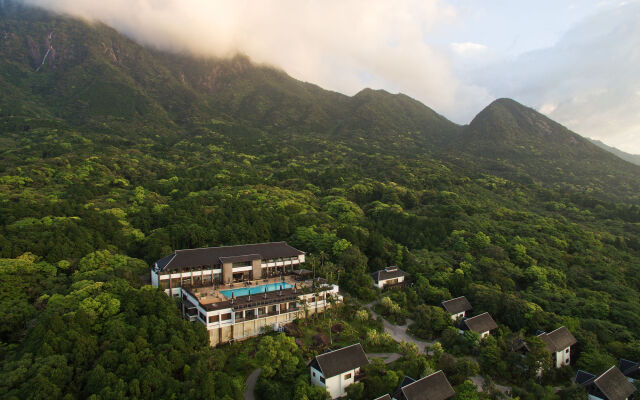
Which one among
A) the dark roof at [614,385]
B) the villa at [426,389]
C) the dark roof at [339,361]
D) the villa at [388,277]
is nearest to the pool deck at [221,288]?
the villa at [388,277]

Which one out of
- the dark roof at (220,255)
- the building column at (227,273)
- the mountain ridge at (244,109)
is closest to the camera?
the dark roof at (220,255)

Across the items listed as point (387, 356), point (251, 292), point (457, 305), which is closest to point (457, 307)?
point (457, 305)

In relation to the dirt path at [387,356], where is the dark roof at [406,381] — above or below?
above

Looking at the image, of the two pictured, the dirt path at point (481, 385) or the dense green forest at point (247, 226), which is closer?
the dense green forest at point (247, 226)

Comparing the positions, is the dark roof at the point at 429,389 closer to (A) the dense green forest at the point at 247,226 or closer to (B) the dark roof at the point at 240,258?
(A) the dense green forest at the point at 247,226

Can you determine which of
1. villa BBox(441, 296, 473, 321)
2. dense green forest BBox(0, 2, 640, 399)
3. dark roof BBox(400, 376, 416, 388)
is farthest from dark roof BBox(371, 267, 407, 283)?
dark roof BBox(400, 376, 416, 388)

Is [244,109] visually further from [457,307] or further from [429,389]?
[429,389]

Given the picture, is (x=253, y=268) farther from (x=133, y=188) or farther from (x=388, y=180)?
(x=388, y=180)
